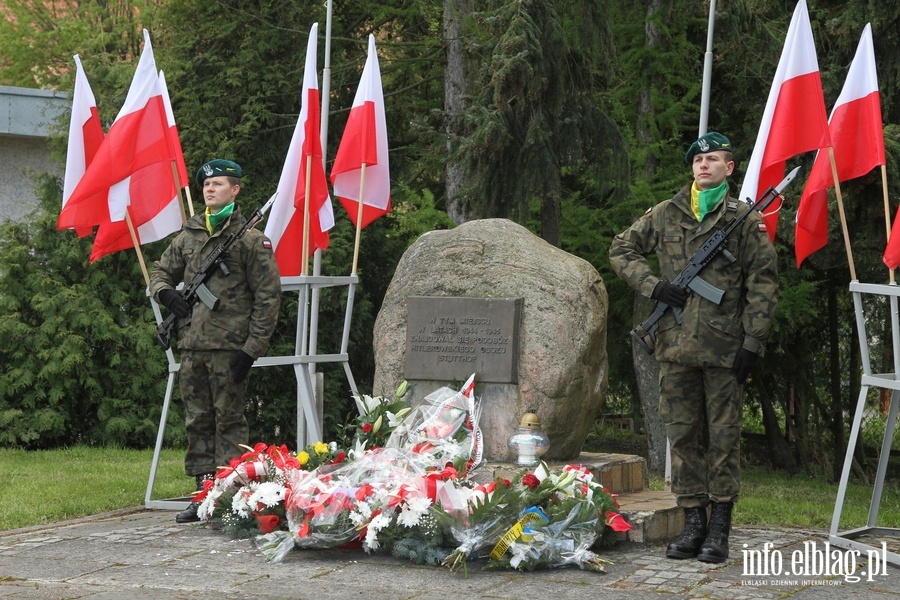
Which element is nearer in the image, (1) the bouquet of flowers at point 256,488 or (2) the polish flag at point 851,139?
(1) the bouquet of flowers at point 256,488

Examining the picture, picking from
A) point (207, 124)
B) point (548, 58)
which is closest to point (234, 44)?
point (207, 124)

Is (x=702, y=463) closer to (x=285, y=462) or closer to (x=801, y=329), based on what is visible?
(x=285, y=462)

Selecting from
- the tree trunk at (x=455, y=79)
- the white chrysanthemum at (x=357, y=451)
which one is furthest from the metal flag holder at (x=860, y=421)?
the tree trunk at (x=455, y=79)

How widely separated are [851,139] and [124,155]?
14.4 feet

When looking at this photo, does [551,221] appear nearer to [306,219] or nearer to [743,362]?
[306,219]

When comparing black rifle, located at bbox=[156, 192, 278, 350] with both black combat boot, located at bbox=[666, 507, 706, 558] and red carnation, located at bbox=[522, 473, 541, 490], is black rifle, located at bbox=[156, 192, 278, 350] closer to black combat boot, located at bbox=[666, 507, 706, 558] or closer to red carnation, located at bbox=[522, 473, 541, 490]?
red carnation, located at bbox=[522, 473, 541, 490]

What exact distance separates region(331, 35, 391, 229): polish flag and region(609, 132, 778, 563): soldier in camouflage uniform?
8.17ft

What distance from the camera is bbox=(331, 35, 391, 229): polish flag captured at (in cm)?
762

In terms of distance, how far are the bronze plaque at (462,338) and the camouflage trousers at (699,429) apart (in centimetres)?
103

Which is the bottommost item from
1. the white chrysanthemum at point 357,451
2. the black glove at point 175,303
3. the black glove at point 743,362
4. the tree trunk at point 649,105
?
the white chrysanthemum at point 357,451

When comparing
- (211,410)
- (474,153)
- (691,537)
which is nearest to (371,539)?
(691,537)

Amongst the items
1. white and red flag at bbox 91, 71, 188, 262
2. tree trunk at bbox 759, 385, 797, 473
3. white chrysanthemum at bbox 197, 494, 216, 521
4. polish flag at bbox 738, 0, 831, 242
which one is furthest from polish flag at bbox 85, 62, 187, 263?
tree trunk at bbox 759, 385, 797, 473

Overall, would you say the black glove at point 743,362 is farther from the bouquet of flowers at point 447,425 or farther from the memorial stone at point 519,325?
the bouquet of flowers at point 447,425

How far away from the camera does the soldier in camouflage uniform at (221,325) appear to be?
6.67 meters
